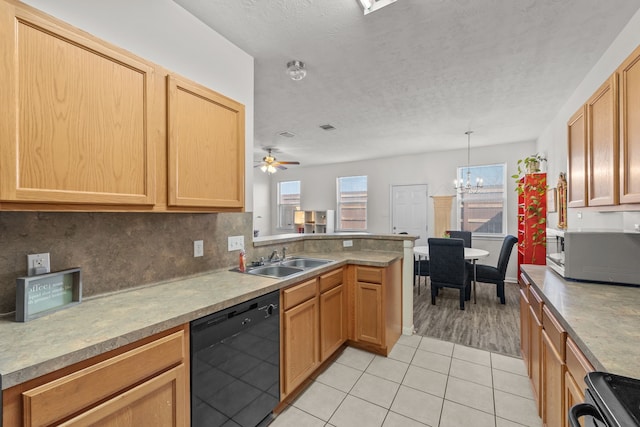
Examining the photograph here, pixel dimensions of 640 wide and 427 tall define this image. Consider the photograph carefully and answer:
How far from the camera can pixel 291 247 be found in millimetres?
2943

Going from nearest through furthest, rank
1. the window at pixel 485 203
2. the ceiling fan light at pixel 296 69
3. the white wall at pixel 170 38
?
the white wall at pixel 170 38 < the ceiling fan light at pixel 296 69 < the window at pixel 485 203

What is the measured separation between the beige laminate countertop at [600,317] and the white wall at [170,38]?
216 cm

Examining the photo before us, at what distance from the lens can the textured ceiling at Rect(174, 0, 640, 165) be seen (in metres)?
1.83

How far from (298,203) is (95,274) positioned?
6.69 metres

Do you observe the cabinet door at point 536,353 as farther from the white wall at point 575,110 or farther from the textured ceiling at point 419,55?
the textured ceiling at point 419,55

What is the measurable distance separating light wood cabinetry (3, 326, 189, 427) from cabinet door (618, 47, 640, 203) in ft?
7.07

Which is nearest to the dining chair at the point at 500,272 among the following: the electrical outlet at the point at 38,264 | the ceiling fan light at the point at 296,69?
the ceiling fan light at the point at 296,69

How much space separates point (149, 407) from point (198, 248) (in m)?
1.04

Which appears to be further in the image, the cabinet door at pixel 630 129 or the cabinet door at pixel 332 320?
the cabinet door at pixel 332 320

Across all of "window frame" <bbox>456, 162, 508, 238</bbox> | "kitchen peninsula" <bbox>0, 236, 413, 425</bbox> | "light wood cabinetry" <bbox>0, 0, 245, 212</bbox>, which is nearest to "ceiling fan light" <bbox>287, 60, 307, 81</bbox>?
"light wood cabinetry" <bbox>0, 0, 245, 212</bbox>

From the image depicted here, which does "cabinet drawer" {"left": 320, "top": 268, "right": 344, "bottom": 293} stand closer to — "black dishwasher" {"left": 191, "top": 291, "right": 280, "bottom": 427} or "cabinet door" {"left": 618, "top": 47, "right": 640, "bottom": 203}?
"black dishwasher" {"left": 191, "top": 291, "right": 280, "bottom": 427}

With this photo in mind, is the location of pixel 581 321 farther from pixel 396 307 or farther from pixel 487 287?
pixel 487 287

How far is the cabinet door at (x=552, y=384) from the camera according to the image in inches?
49.4

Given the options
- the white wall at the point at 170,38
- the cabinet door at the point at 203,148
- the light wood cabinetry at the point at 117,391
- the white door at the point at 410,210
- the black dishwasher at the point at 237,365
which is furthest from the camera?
the white door at the point at 410,210
